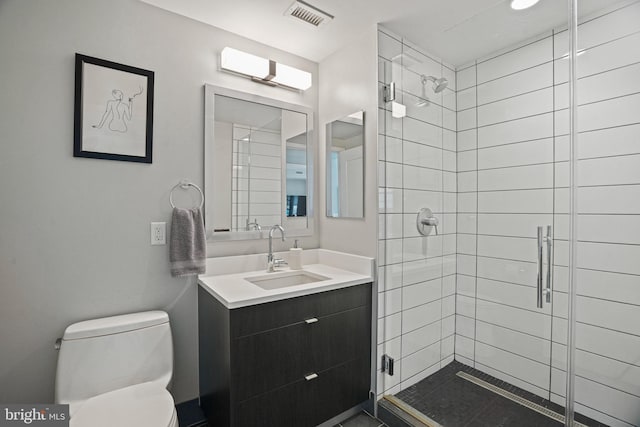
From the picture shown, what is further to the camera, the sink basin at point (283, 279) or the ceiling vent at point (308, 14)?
the sink basin at point (283, 279)

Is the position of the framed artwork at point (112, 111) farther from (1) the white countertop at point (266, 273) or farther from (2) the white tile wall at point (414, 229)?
(2) the white tile wall at point (414, 229)

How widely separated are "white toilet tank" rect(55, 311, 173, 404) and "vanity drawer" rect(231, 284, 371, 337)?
1.59 feet

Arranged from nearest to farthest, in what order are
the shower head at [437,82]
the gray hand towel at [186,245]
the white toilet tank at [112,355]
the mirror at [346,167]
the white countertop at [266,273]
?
the white toilet tank at [112,355]
the white countertop at [266,273]
the gray hand towel at [186,245]
the shower head at [437,82]
the mirror at [346,167]

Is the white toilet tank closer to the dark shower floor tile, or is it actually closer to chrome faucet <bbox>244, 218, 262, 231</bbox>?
chrome faucet <bbox>244, 218, 262, 231</bbox>

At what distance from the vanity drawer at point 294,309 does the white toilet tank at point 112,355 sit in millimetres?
486

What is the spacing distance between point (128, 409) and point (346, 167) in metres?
1.69

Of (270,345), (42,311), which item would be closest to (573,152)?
(270,345)

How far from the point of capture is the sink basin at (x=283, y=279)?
1886mm

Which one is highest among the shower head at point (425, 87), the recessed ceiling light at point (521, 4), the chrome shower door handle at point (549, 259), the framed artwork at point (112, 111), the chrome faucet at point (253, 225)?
the recessed ceiling light at point (521, 4)

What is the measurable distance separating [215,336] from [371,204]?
44.8 inches

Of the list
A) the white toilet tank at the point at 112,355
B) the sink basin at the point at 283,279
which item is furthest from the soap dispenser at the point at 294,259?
the white toilet tank at the point at 112,355

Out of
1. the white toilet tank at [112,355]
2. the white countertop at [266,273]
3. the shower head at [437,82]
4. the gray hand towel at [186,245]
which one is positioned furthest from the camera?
the shower head at [437,82]

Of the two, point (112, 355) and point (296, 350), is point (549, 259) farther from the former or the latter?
point (112, 355)

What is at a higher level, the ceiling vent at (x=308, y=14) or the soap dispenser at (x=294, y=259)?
the ceiling vent at (x=308, y=14)
